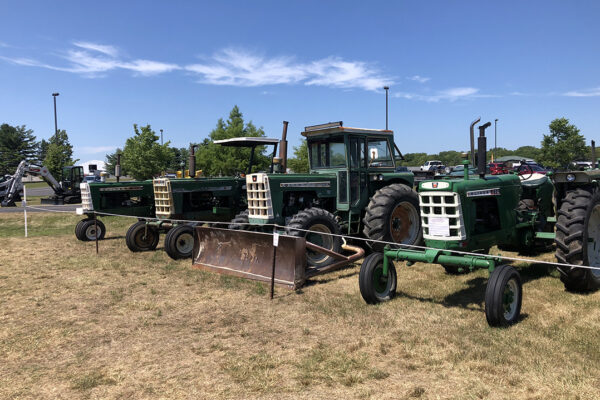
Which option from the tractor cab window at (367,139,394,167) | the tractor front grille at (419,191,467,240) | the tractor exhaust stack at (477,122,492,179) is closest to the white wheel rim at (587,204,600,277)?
the tractor exhaust stack at (477,122,492,179)

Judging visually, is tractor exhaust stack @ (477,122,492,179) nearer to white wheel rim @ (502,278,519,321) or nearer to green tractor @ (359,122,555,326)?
green tractor @ (359,122,555,326)

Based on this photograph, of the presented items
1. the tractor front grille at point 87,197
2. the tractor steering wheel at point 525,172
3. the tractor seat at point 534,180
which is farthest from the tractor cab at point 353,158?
the tractor front grille at point 87,197

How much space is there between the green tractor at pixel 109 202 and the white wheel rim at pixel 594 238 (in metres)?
10.2

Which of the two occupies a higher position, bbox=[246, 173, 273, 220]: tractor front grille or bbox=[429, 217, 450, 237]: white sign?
bbox=[246, 173, 273, 220]: tractor front grille

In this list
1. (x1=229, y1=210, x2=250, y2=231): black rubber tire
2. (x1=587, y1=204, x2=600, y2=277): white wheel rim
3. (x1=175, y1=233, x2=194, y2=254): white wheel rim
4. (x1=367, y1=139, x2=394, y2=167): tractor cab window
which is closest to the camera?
(x1=587, y1=204, x2=600, y2=277): white wheel rim

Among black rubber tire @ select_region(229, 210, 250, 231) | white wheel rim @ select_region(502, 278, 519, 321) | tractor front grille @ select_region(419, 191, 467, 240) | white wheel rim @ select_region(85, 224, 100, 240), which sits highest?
tractor front grille @ select_region(419, 191, 467, 240)

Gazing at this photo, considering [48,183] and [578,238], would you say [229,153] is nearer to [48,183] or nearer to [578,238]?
[48,183]

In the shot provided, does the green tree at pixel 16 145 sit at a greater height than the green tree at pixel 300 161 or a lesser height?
greater

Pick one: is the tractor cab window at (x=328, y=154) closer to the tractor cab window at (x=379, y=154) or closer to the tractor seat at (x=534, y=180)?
the tractor cab window at (x=379, y=154)

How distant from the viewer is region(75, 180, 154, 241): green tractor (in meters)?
11.4

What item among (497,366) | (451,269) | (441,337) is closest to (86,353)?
(441,337)

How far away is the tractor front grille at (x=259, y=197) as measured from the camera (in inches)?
299

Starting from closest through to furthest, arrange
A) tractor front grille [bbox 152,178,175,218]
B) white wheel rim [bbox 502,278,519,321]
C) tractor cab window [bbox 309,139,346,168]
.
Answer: white wheel rim [bbox 502,278,519,321], tractor cab window [bbox 309,139,346,168], tractor front grille [bbox 152,178,175,218]

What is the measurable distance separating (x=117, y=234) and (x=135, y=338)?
876cm
